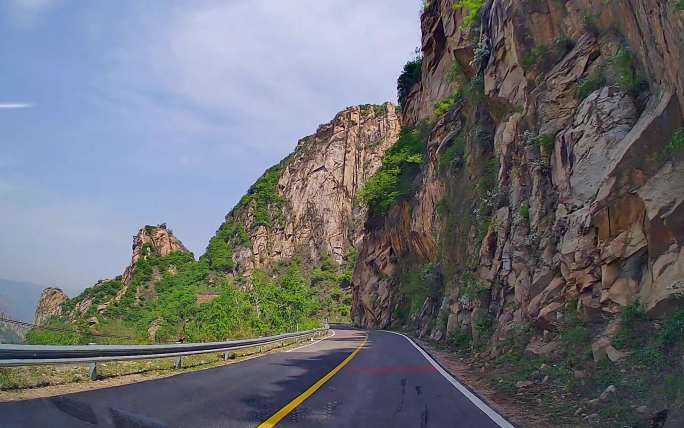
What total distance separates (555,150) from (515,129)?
393 centimetres

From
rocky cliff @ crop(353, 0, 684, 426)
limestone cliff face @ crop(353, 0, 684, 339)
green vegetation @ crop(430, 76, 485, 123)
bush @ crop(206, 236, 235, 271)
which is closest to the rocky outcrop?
bush @ crop(206, 236, 235, 271)

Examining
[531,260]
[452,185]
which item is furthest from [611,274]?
[452,185]

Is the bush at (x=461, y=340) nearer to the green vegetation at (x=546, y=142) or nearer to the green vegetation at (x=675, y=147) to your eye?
the green vegetation at (x=546, y=142)

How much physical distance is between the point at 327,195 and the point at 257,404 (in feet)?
371

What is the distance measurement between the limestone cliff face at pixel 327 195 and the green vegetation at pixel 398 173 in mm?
64336

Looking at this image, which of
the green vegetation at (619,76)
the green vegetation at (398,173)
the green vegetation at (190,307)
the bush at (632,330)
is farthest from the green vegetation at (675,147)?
the green vegetation at (398,173)

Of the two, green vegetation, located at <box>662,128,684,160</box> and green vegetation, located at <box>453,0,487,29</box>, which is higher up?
green vegetation, located at <box>453,0,487,29</box>

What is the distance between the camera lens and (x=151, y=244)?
114 metres

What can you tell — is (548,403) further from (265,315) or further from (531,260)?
(265,315)

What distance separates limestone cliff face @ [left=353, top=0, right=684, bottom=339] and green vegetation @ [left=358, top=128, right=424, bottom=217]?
18598mm

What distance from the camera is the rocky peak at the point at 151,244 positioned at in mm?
111500

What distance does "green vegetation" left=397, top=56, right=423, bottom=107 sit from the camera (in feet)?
156

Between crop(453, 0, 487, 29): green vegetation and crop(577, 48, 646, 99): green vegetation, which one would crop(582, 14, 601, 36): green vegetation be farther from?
crop(453, 0, 487, 29): green vegetation

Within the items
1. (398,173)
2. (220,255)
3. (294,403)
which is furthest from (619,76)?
(220,255)
